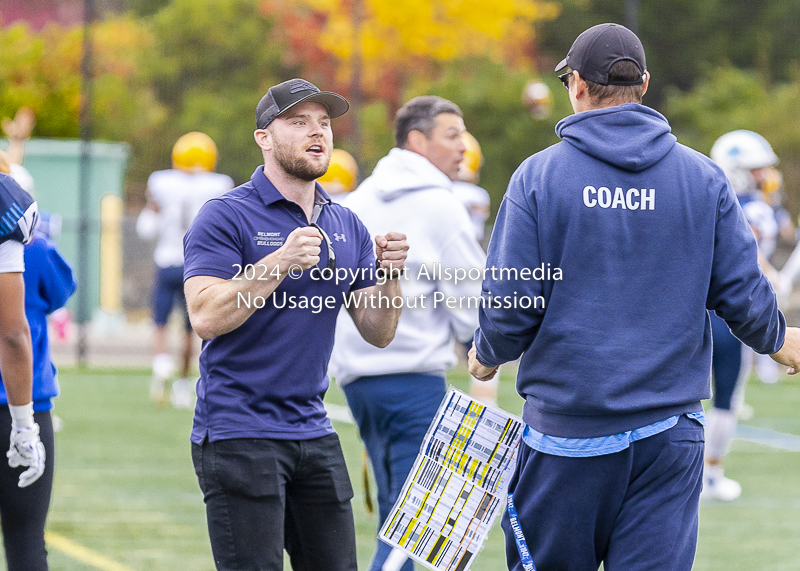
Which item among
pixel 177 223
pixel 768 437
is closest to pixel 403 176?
pixel 768 437

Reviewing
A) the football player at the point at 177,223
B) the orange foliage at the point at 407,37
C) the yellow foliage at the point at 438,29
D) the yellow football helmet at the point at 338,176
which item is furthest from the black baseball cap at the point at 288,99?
the yellow foliage at the point at 438,29

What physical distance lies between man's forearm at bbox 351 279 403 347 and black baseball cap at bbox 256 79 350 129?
0.59 meters

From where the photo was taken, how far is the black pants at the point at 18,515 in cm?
391

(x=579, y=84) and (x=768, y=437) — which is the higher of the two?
(x=579, y=84)

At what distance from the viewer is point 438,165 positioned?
194 inches

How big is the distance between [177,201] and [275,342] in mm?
7644

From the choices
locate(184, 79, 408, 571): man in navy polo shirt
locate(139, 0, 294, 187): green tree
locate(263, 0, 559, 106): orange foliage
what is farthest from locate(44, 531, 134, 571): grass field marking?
locate(263, 0, 559, 106): orange foliage

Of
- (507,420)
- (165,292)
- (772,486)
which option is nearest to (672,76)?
(165,292)

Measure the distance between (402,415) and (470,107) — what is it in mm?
17900

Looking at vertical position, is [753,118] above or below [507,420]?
above

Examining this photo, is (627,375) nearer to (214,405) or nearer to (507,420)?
(507,420)

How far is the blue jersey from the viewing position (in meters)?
4.09

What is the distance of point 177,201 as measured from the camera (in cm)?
1091

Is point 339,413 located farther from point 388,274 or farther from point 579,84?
point 579,84
